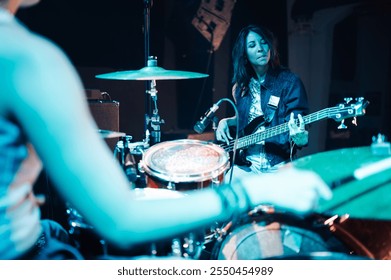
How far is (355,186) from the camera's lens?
0.94m

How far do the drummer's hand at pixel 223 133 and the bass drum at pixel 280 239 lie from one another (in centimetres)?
117

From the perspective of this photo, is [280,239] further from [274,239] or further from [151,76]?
[151,76]

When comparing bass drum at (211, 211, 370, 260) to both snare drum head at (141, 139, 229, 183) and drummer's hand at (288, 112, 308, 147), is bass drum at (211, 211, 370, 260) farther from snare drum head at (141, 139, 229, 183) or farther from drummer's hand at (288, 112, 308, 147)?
drummer's hand at (288, 112, 308, 147)

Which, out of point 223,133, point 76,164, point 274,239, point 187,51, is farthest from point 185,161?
point 187,51

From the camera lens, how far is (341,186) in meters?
0.93

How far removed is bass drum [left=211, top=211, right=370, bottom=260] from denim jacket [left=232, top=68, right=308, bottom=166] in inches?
43.0

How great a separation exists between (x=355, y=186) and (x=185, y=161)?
78 centimetres

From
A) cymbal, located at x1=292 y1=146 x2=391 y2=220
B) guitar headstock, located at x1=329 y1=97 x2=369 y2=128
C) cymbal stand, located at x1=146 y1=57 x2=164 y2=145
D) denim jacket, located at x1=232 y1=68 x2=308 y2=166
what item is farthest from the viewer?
denim jacket, located at x1=232 y1=68 x2=308 y2=166

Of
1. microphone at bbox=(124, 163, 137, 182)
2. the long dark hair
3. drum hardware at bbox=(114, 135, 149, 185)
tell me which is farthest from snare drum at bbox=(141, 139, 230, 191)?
the long dark hair

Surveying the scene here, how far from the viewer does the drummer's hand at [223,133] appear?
7.29 ft

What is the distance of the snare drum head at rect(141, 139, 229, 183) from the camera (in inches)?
55.1

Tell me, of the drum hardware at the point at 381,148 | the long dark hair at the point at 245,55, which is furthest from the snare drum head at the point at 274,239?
the long dark hair at the point at 245,55

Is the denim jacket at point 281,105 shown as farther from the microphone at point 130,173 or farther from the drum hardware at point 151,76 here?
the microphone at point 130,173
